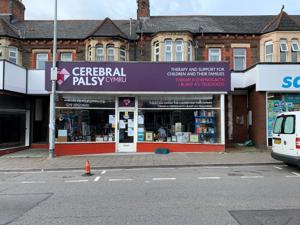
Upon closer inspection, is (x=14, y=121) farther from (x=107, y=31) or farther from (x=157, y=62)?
(x=107, y=31)

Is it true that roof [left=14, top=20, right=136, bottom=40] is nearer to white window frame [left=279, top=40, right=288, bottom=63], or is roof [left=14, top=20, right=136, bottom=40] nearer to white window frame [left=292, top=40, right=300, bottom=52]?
white window frame [left=279, top=40, right=288, bottom=63]

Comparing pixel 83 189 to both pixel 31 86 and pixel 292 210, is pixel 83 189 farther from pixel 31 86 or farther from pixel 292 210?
pixel 31 86

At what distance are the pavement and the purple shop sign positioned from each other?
11.2 ft

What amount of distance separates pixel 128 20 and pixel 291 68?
15.1m

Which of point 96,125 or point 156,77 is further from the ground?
point 156,77

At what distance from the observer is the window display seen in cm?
1656

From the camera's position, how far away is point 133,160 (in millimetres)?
13742

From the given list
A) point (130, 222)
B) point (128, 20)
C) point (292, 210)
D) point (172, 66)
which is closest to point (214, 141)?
point (172, 66)

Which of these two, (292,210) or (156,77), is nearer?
(292,210)

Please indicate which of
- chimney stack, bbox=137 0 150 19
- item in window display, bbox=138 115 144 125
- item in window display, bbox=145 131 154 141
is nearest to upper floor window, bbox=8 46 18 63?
chimney stack, bbox=137 0 150 19

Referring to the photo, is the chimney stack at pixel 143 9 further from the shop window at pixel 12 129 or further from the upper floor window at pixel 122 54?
the shop window at pixel 12 129

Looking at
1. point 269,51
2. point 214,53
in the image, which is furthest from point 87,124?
point 269,51

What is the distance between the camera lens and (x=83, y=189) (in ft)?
27.6

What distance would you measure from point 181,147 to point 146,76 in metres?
4.14
